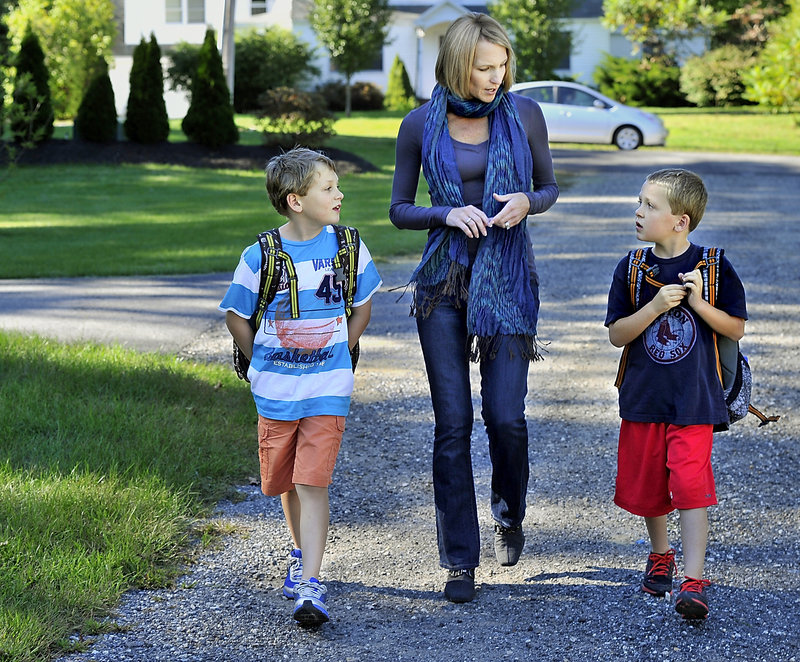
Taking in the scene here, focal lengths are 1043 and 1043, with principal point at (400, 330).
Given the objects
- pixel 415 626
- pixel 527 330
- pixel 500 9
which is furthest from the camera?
pixel 500 9

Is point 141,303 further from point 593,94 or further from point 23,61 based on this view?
point 593,94

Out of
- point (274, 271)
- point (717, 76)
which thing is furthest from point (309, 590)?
point (717, 76)

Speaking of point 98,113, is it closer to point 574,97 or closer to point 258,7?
point 574,97

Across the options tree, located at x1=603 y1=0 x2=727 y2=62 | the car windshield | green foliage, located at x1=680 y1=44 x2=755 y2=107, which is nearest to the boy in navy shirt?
the car windshield

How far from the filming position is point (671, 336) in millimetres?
3633

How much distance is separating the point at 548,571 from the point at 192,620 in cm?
135

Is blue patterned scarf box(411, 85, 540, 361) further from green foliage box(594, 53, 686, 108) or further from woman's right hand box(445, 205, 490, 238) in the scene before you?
green foliage box(594, 53, 686, 108)

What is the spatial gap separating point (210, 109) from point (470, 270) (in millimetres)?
19699

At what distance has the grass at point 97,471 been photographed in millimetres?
3598

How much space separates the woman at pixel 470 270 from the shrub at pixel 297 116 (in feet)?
57.5

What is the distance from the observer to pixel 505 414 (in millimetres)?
3756

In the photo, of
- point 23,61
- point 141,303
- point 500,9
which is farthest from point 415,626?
point 500,9

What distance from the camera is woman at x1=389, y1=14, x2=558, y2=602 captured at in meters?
3.72

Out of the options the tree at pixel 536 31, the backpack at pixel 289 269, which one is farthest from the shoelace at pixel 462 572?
the tree at pixel 536 31
